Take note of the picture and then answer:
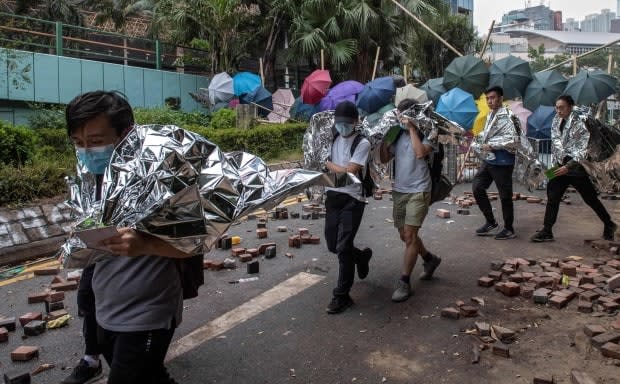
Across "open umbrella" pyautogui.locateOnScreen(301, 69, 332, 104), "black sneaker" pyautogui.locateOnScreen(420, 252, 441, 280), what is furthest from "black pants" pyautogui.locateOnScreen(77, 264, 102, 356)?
"open umbrella" pyautogui.locateOnScreen(301, 69, 332, 104)

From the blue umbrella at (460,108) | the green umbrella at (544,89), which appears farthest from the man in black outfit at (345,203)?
the green umbrella at (544,89)

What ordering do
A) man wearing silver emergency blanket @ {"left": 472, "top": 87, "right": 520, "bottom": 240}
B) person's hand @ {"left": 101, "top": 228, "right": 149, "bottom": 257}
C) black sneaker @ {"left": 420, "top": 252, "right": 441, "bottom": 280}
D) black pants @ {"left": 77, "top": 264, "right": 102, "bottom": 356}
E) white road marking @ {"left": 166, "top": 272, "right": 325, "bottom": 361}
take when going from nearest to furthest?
person's hand @ {"left": 101, "top": 228, "right": 149, "bottom": 257}
black pants @ {"left": 77, "top": 264, "right": 102, "bottom": 356}
white road marking @ {"left": 166, "top": 272, "right": 325, "bottom": 361}
black sneaker @ {"left": 420, "top": 252, "right": 441, "bottom": 280}
man wearing silver emergency blanket @ {"left": 472, "top": 87, "right": 520, "bottom": 240}

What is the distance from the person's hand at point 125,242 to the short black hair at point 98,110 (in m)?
0.57

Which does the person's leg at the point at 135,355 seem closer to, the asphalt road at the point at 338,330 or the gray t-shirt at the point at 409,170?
the asphalt road at the point at 338,330

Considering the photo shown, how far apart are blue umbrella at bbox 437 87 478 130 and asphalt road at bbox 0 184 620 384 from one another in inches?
177

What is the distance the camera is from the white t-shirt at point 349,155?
4.63 meters

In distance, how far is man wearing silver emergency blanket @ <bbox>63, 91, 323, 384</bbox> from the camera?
2189 millimetres

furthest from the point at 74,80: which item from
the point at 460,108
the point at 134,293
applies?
the point at 134,293

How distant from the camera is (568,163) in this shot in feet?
21.9

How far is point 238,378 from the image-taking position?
3535 millimetres

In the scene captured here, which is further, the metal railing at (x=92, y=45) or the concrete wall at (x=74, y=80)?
the metal railing at (x=92, y=45)

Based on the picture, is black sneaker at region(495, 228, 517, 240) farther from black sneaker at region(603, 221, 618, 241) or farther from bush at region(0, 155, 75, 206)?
bush at region(0, 155, 75, 206)

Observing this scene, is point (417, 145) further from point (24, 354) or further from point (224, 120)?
point (224, 120)

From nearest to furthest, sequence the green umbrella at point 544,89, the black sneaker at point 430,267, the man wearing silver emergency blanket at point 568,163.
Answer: the black sneaker at point 430,267 < the man wearing silver emergency blanket at point 568,163 < the green umbrella at point 544,89
